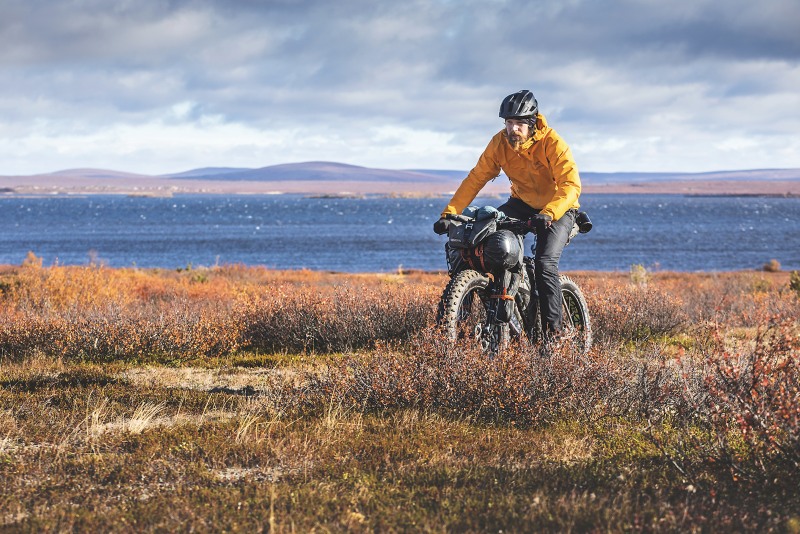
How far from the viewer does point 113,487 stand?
448cm

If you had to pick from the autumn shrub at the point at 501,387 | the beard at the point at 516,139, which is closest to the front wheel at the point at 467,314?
the autumn shrub at the point at 501,387

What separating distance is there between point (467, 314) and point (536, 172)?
1366 millimetres

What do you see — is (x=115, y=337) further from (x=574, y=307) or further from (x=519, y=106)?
(x=519, y=106)

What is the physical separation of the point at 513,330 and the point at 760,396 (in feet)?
8.28

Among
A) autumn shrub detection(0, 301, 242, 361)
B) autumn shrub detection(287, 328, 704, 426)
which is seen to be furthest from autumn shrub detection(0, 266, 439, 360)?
autumn shrub detection(287, 328, 704, 426)

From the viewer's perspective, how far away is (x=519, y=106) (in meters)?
6.70

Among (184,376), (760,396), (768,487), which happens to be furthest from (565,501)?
(184,376)

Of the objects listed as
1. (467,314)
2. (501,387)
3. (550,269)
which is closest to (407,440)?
(501,387)

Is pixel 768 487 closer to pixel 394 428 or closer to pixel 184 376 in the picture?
pixel 394 428

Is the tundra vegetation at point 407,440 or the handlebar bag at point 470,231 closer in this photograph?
the tundra vegetation at point 407,440

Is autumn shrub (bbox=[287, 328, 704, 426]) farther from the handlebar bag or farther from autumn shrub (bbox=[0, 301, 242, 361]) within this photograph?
autumn shrub (bbox=[0, 301, 242, 361])

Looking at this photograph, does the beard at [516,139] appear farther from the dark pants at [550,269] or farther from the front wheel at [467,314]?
the front wheel at [467,314]

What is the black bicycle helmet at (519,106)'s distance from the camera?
670 centimetres

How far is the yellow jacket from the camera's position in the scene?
22.5 feet
